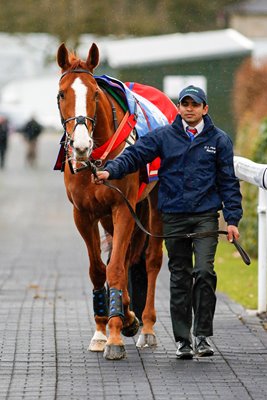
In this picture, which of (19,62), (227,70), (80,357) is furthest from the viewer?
(19,62)

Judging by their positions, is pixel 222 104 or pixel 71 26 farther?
pixel 71 26

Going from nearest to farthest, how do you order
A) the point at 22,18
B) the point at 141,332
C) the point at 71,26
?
the point at 141,332 < the point at 71,26 < the point at 22,18

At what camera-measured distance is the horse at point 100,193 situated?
8.52 metres

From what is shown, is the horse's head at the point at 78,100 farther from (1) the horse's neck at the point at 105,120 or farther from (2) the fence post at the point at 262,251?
(2) the fence post at the point at 262,251

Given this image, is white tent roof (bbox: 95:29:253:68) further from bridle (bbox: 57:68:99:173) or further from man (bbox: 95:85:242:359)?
man (bbox: 95:85:242:359)

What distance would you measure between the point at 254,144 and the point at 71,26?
54915 millimetres

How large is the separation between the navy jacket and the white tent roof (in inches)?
1075

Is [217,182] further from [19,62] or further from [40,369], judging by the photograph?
[19,62]

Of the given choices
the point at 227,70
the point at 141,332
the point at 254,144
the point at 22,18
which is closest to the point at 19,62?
the point at 22,18

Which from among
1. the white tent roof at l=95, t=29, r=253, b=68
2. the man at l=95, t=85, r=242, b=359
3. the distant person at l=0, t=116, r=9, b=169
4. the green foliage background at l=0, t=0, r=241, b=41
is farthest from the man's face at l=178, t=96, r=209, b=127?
the green foliage background at l=0, t=0, r=241, b=41

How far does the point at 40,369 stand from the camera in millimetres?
8109

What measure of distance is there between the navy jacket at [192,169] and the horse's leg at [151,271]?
3.22ft

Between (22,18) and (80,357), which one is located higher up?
(22,18)

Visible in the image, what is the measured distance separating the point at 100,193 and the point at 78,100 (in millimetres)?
674
